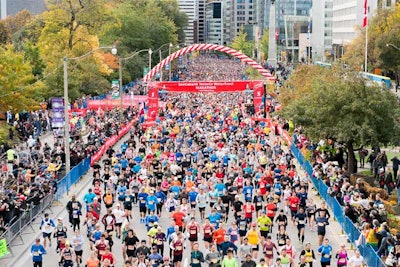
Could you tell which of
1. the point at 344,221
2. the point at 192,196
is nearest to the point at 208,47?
the point at 192,196

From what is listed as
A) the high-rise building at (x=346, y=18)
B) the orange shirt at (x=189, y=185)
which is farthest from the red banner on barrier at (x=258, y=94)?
the high-rise building at (x=346, y=18)

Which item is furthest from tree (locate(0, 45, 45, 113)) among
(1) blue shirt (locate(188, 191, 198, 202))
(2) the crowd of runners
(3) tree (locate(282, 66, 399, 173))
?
(1) blue shirt (locate(188, 191, 198, 202))

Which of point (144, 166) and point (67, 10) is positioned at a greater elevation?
point (67, 10)

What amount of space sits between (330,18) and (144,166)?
117332mm

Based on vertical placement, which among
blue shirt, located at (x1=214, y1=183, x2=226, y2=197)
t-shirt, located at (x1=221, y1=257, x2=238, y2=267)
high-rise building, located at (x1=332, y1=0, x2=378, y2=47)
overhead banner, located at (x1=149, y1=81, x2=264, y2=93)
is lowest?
blue shirt, located at (x1=214, y1=183, x2=226, y2=197)

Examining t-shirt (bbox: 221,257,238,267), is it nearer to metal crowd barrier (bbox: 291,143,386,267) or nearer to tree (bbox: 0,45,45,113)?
metal crowd barrier (bbox: 291,143,386,267)

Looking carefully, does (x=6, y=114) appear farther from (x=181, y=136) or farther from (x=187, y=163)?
(x=187, y=163)

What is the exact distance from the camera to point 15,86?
146 ft

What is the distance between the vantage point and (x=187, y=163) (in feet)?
106

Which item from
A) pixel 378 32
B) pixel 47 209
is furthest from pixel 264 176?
pixel 378 32

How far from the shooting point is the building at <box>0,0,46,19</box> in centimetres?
15112

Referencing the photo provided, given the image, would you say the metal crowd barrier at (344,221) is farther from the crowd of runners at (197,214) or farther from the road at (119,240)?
the crowd of runners at (197,214)

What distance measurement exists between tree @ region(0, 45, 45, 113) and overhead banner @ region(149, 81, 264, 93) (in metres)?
10.5

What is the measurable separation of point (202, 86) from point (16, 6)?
364 feet
